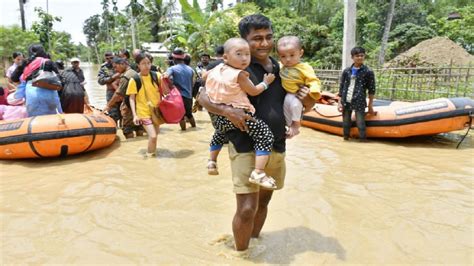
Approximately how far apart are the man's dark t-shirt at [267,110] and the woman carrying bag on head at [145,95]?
131 inches

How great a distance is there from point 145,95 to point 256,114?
3.46m

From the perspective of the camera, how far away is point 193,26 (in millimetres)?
21375

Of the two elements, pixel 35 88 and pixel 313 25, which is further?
pixel 313 25

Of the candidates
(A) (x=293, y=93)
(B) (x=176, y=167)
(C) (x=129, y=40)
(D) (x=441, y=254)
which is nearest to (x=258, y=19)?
(A) (x=293, y=93)

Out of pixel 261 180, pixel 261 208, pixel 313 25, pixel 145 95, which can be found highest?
pixel 313 25

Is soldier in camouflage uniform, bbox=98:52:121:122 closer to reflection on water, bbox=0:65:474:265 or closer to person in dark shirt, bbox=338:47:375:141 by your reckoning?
reflection on water, bbox=0:65:474:265

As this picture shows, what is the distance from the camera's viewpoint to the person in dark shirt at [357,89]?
649 cm

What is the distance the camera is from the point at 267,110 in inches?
101

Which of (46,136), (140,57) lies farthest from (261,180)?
(46,136)

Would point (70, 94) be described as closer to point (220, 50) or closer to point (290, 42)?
point (220, 50)

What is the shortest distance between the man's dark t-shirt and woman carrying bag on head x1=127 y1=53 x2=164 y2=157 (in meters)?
3.33

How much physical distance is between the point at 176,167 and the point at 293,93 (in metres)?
3.20

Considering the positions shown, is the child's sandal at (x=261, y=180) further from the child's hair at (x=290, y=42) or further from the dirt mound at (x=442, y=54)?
the dirt mound at (x=442, y=54)

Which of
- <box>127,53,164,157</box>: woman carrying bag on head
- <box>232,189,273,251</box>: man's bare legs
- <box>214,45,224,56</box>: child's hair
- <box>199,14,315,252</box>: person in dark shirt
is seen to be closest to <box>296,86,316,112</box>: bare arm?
<box>199,14,315,252</box>: person in dark shirt
